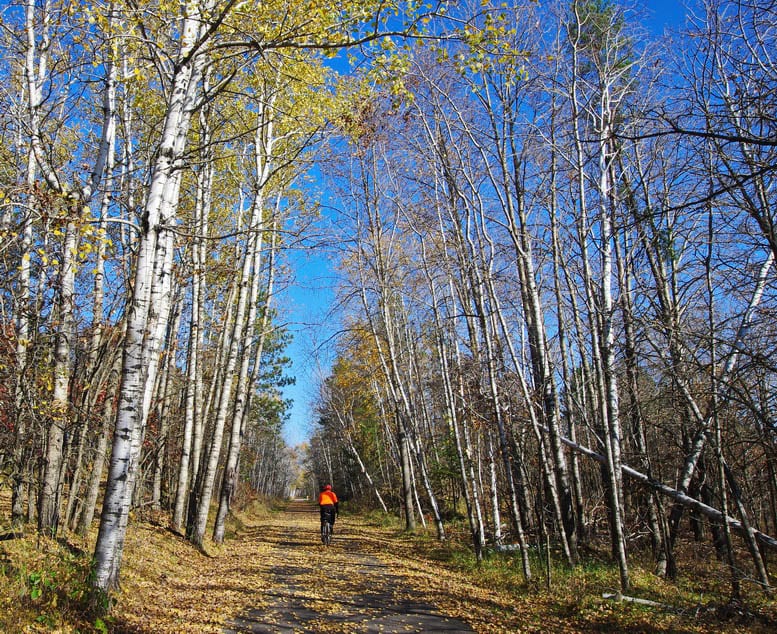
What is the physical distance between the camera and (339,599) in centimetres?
686

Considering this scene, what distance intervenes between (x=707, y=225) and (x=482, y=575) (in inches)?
281

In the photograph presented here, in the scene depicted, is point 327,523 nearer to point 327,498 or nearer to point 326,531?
point 326,531

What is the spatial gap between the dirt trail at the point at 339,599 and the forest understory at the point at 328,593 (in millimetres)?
23

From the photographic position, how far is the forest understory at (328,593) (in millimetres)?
5012

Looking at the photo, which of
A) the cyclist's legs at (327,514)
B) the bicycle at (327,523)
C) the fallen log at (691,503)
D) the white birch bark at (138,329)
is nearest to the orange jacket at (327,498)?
the cyclist's legs at (327,514)

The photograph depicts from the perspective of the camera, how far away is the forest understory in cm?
501

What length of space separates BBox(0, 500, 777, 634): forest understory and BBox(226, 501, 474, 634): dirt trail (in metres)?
0.02

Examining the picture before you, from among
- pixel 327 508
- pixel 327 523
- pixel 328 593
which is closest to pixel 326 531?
pixel 327 523

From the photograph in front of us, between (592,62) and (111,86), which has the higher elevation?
(592,62)

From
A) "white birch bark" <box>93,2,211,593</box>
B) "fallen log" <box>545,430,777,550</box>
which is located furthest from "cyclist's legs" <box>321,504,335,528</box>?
"white birch bark" <box>93,2,211,593</box>

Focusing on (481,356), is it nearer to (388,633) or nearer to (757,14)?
(388,633)

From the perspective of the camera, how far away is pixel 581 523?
1130 centimetres

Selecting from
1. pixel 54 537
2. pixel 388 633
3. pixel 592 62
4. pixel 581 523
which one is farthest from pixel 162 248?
pixel 581 523

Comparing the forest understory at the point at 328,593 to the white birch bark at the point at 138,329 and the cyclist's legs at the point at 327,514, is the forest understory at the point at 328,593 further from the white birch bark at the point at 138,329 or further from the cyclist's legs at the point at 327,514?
the cyclist's legs at the point at 327,514
